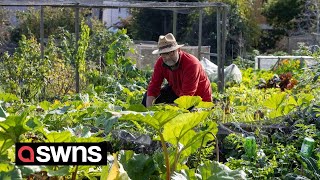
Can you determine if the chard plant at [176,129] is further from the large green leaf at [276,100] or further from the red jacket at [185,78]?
the red jacket at [185,78]

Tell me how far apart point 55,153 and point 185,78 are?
3254 millimetres

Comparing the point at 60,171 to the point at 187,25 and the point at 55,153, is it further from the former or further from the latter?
the point at 187,25

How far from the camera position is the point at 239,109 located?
4.93 metres

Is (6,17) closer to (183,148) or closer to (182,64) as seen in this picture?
(182,64)

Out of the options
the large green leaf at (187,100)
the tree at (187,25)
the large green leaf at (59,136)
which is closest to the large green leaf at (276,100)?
the large green leaf at (187,100)

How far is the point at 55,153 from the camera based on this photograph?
96.7 inches

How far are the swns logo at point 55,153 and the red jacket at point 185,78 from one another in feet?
9.87

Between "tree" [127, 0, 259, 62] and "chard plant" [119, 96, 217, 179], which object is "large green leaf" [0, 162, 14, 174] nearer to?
"chard plant" [119, 96, 217, 179]

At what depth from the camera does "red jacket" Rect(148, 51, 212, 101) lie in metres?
5.58

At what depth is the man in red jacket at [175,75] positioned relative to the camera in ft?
18.5

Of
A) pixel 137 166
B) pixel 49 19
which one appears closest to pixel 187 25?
pixel 49 19

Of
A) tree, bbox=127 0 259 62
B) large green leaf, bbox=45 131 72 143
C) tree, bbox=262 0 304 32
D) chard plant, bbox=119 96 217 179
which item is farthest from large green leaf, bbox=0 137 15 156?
tree, bbox=262 0 304 32

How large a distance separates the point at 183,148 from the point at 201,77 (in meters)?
3.37

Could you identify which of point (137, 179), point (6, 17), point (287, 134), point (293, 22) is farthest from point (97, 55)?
point (293, 22)
